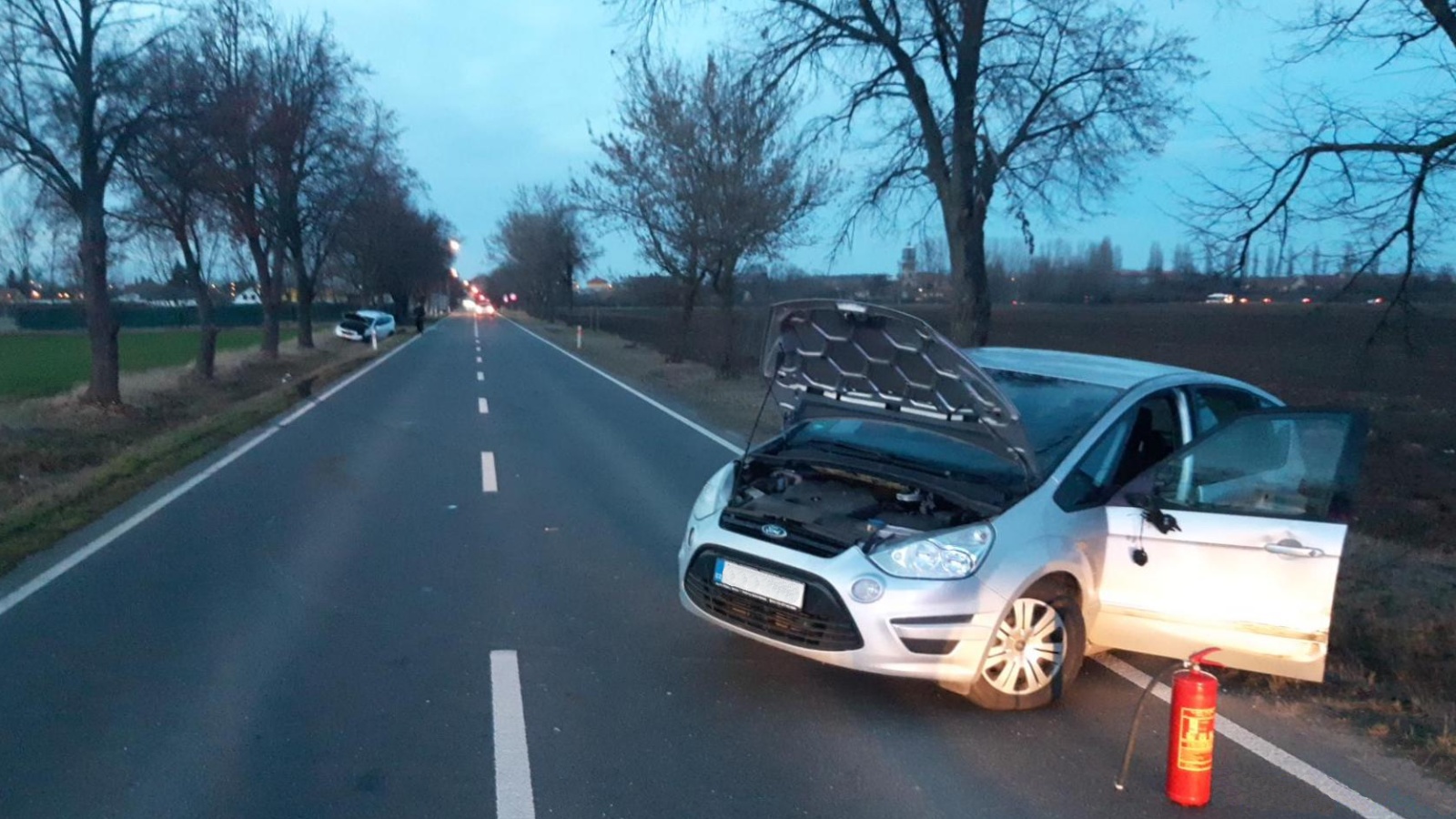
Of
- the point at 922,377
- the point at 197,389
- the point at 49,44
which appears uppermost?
the point at 49,44

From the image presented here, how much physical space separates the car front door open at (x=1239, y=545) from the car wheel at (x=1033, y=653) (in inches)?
11.1

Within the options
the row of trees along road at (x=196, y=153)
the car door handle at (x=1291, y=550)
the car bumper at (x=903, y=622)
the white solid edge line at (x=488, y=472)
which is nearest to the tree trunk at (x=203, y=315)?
the row of trees along road at (x=196, y=153)

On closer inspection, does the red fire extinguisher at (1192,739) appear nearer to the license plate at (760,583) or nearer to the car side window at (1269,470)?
the car side window at (1269,470)

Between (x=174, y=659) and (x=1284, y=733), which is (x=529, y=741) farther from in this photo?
(x=1284, y=733)

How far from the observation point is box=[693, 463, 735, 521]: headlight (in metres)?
6.08

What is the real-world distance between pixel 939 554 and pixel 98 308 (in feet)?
58.7

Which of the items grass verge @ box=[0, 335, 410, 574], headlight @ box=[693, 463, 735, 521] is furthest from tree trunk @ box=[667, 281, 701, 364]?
headlight @ box=[693, 463, 735, 521]

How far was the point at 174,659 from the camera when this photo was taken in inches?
236

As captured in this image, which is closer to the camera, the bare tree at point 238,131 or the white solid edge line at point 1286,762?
the white solid edge line at point 1286,762

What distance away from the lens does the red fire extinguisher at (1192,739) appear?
4414mm

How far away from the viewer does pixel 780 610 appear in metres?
5.37

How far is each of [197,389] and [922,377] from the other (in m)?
21.8

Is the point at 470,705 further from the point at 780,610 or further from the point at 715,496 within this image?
the point at 715,496

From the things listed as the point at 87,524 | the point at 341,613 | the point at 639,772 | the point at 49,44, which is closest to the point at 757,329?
the point at 49,44
